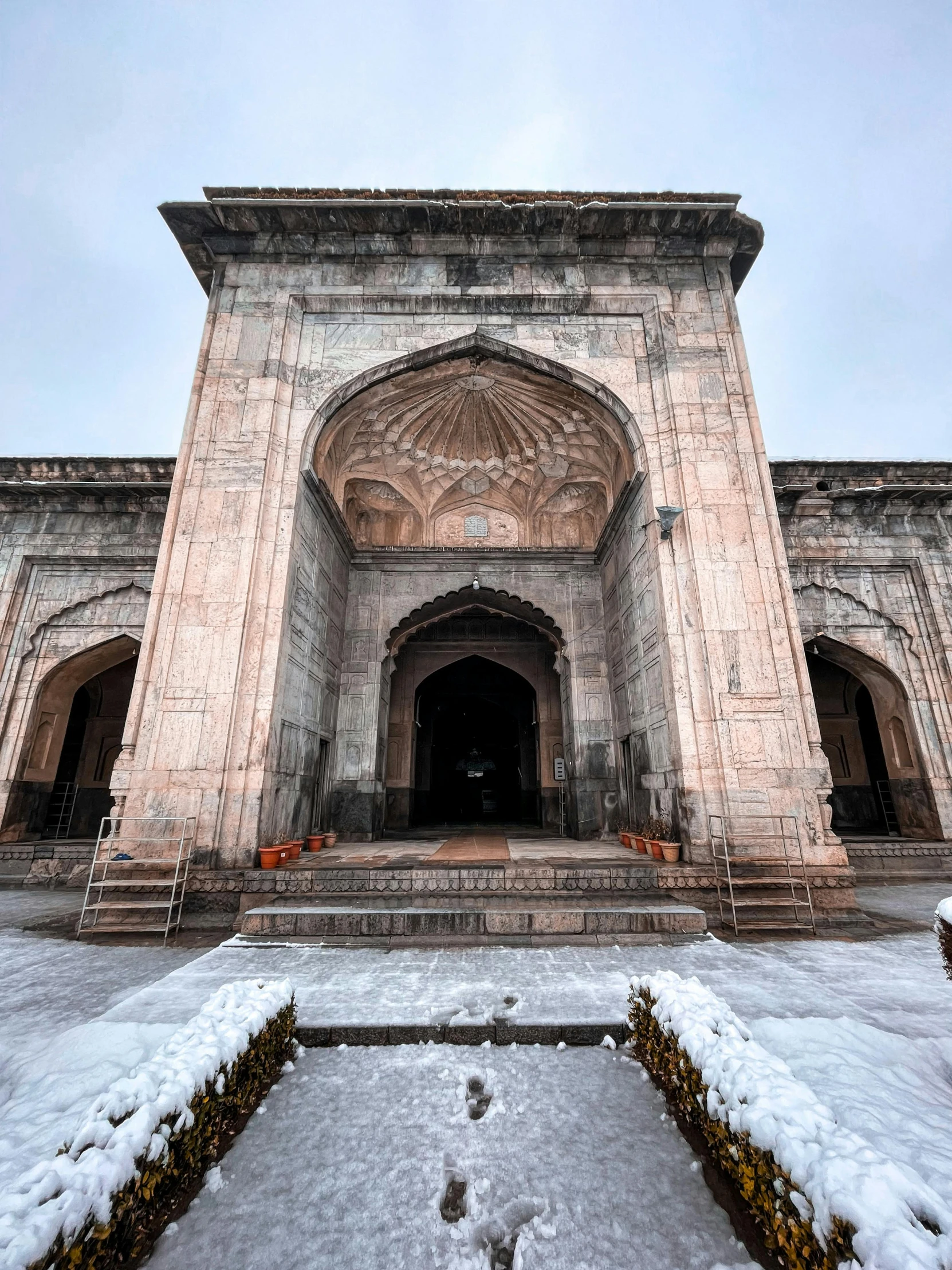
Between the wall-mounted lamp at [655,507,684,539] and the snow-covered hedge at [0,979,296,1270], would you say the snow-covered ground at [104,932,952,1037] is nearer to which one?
the snow-covered hedge at [0,979,296,1270]

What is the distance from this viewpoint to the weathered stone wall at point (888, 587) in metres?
10.6

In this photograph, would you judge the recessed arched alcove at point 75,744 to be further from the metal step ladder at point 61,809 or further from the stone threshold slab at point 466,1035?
the stone threshold slab at point 466,1035

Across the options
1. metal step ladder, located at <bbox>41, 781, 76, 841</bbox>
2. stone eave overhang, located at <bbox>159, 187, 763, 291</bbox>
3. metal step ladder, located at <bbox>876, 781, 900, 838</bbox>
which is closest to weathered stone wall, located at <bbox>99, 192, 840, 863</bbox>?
stone eave overhang, located at <bbox>159, 187, 763, 291</bbox>

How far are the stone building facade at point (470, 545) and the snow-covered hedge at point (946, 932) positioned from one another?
3.32 metres

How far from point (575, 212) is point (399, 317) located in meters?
3.37

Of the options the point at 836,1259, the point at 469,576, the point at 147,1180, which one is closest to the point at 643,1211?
the point at 836,1259

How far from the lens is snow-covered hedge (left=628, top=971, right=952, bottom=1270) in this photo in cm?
141

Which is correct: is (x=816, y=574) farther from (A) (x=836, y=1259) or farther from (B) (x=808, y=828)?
(A) (x=836, y=1259)

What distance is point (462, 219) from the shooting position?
358 inches

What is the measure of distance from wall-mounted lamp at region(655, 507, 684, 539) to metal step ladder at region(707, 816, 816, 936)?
389cm

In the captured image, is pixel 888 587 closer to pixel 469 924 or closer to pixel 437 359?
pixel 437 359

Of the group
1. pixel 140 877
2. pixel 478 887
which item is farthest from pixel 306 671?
pixel 478 887

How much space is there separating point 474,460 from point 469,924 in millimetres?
9540

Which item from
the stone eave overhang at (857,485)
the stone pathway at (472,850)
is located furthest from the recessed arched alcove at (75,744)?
the stone eave overhang at (857,485)
